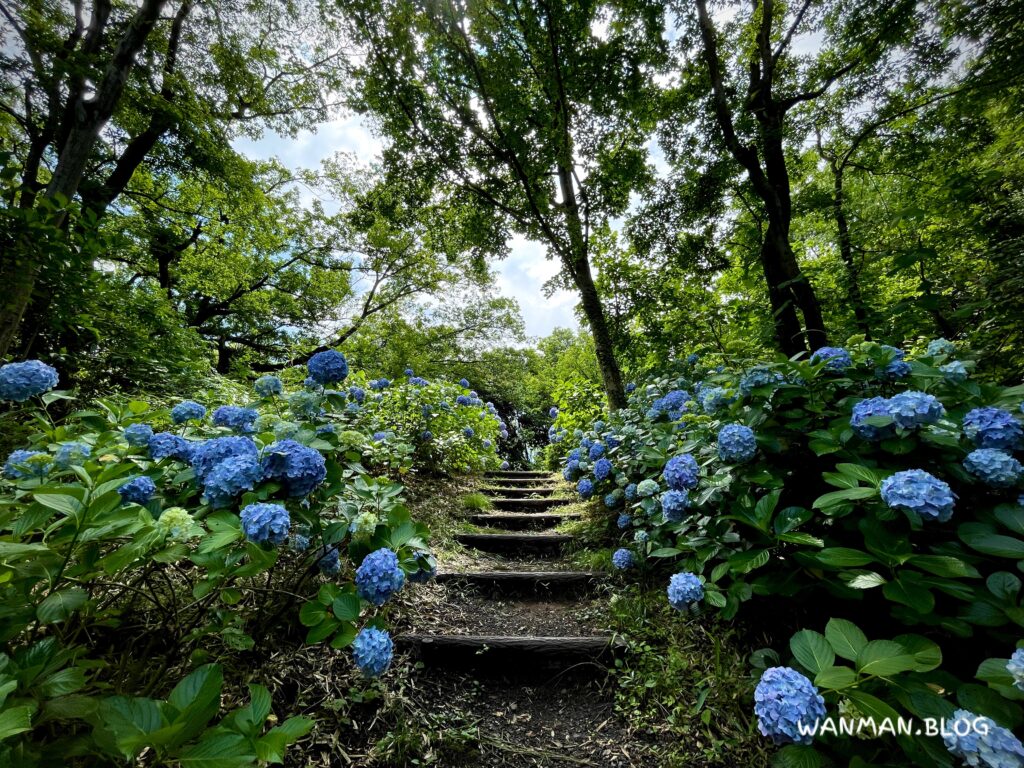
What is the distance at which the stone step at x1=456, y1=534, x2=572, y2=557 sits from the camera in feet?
9.91

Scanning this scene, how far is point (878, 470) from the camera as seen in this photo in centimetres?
119

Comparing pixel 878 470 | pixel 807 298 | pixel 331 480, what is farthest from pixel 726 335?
pixel 331 480

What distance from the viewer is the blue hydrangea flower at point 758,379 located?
1.57 meters

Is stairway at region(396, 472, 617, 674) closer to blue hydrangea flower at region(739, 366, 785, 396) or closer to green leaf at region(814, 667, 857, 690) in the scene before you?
green leaf at region(814, 667, 857, 690)

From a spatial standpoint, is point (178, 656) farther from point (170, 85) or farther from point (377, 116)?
point (170, 85)

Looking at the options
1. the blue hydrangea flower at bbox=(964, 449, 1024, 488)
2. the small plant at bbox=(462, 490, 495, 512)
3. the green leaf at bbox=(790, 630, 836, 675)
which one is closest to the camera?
the green leaf at bbox=(790, 630, 836, 675)

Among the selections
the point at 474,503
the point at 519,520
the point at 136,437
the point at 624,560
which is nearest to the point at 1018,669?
the point at 624,560

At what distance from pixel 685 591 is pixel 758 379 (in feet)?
3.12

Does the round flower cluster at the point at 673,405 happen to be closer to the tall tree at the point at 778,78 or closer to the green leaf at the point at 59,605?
the tall tree at the point at 778,78

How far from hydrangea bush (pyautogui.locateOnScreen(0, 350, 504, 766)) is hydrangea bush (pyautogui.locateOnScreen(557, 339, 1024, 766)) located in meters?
1.17

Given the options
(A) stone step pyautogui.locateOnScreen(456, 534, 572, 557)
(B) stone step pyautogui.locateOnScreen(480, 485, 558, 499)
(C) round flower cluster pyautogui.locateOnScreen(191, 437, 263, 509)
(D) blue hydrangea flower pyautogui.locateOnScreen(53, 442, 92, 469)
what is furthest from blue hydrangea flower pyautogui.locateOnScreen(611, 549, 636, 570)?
(B) stone step pyautogui.locateOnScreen(480, 485, 558, 499)

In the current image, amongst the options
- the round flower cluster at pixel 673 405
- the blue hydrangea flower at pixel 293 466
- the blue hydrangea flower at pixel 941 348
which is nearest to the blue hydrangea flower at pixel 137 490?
the blue hydrangea flower at pixel 293 466

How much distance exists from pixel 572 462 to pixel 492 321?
720cm

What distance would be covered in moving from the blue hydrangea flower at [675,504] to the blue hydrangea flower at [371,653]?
132cm
